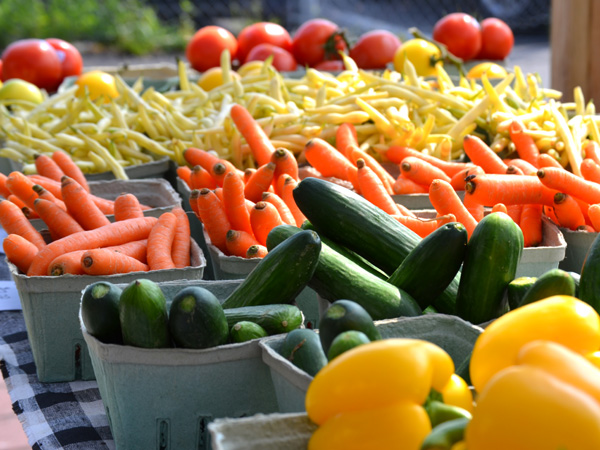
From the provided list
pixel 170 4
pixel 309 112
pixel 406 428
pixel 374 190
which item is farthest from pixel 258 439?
pixel 170 4

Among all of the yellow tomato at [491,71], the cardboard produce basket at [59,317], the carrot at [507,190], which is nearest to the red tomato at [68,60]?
the yellow tomato at [491,71]

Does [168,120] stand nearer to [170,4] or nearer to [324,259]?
[324,259]

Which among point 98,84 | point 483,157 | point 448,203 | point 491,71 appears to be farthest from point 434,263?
point 98,84

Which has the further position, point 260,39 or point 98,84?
point 260,39

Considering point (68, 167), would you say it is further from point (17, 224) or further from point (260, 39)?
point (260, 39)

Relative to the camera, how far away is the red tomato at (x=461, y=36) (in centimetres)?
400

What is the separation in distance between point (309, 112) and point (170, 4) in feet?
30.6

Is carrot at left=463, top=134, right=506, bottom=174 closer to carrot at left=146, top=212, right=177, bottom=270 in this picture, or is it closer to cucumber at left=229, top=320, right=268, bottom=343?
carrot at left=146, top=212, right=177, bottom=270

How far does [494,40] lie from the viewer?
405 cm

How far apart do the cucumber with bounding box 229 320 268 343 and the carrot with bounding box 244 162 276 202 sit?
2.55 ft

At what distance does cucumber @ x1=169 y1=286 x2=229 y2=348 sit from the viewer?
1.16 m

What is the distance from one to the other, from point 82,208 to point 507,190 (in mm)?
1087

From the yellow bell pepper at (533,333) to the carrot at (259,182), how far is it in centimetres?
112

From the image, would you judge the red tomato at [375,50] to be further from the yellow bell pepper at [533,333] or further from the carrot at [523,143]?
the yellow bell pepper at [533,333]
